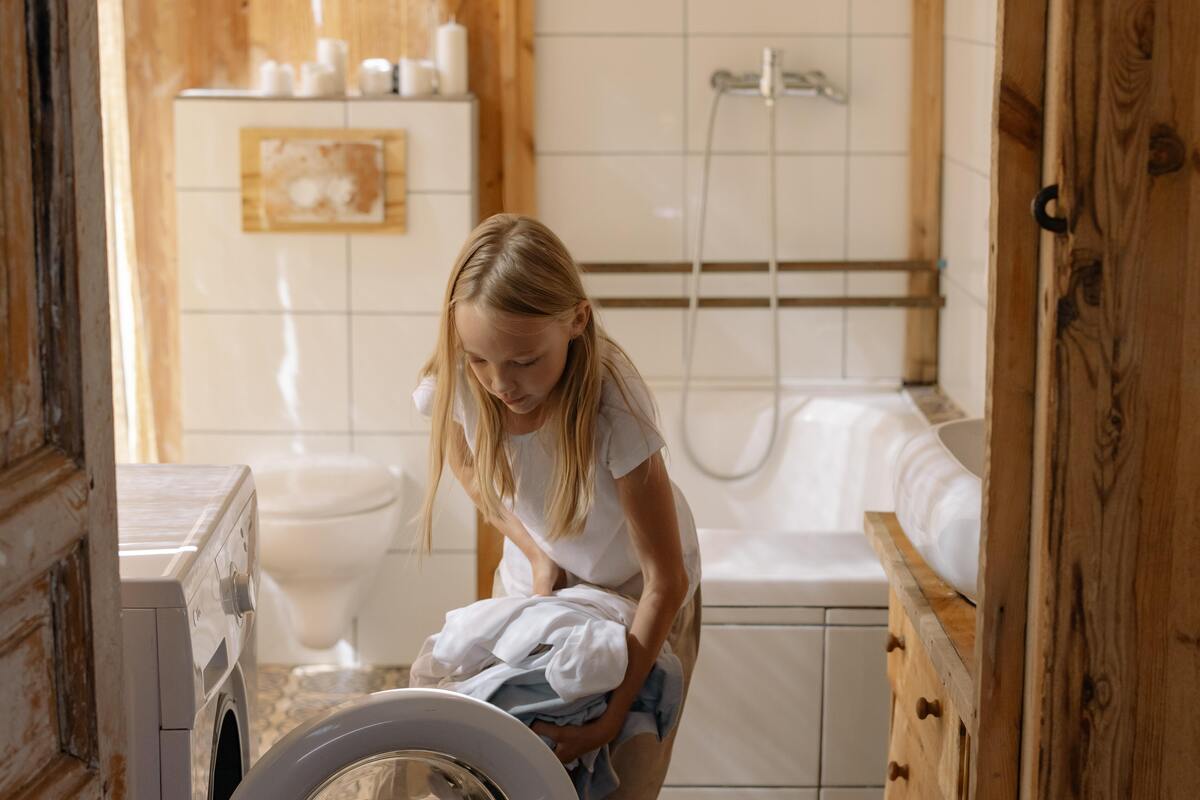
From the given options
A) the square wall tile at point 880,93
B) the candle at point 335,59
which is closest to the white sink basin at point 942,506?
the square wall tile at point 880,93

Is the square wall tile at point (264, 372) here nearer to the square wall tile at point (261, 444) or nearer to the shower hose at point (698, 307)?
the square wall tile at point (261, 444)

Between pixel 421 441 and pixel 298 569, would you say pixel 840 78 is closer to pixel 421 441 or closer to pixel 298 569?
pixel 421 441

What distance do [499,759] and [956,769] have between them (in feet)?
1.52

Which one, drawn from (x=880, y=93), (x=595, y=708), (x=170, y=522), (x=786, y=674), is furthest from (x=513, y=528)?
(x=880, y=93)

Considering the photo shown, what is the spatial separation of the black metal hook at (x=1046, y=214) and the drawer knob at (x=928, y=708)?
0.63m

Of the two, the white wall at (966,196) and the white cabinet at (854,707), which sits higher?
the white wall at (966,196)

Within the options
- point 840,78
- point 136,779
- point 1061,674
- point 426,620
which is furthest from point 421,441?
point 1061,674

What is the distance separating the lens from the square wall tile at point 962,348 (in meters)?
3.10

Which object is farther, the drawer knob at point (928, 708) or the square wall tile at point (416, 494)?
the square wall tile at point (416, 494)

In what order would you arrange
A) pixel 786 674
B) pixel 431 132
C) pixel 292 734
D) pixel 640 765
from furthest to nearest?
pixel 431 132 → pixel 786 674 → pixel 640 765 → pixel 292 734

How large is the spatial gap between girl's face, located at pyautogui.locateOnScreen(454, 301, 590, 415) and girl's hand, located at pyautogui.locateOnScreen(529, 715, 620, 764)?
366 mm

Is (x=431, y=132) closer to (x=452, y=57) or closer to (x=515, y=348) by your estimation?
(x=452, y=57)

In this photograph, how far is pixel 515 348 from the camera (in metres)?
1.67

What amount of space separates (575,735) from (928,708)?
1.26 feet
